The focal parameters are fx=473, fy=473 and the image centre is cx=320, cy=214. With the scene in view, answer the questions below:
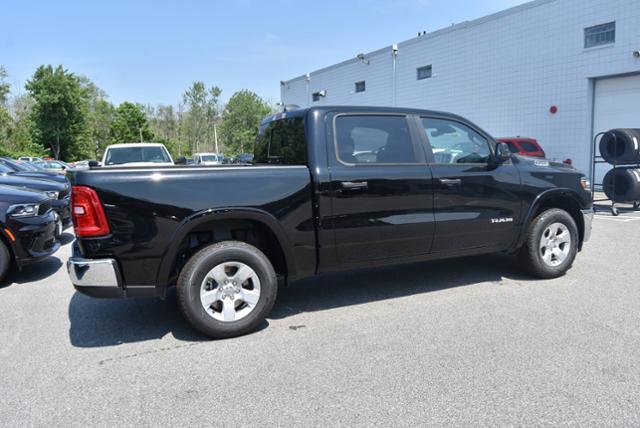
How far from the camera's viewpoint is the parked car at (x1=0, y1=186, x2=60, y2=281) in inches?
220

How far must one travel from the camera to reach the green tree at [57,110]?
4259 centimetres

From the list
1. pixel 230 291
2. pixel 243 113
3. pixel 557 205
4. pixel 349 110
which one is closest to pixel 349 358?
pixel 230 291

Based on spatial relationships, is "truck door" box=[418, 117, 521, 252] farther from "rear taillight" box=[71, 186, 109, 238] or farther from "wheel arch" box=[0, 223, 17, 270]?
"wheel arch" box=[0, 223, 17, 270]

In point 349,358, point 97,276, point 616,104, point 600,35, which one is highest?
point 600,35

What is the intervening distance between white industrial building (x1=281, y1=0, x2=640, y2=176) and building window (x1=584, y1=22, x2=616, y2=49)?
3cm

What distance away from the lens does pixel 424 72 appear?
949 inches

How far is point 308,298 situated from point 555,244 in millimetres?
2996

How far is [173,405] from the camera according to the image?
2943mm

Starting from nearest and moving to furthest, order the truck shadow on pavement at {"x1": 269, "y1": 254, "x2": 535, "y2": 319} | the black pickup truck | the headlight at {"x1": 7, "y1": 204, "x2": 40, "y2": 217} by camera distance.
A: the black pickup truck → the truck shadow on pavement at {"x1": 269, "y1": 254, "x2": 535, "y2": 319} → the headlight at {"x1": 7, "y1": 204, "x2": 40, "y2": 217}

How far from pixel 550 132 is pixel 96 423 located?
18803 mm

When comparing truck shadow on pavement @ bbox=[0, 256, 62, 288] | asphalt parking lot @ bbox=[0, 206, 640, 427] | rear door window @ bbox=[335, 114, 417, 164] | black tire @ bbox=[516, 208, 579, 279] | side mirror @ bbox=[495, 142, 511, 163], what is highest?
rear door window @ bbox=[335, 114, 417, 164]

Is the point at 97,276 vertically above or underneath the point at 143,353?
above

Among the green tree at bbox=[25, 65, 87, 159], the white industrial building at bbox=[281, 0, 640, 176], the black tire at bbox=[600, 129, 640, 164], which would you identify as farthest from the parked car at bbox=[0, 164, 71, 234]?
the green tree at bbox=[25, 65, 87, 159]

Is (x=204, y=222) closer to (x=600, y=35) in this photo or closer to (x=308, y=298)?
(x=308, y=298)
